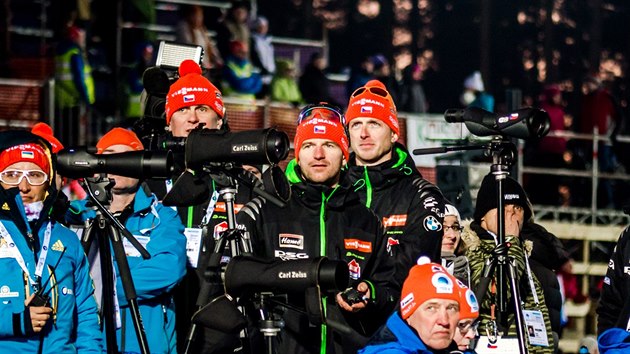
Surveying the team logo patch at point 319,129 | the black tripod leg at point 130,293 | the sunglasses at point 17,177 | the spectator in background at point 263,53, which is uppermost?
the spectator in background at point 263,53

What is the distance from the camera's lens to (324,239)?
9625 mm

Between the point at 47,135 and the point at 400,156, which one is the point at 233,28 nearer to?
the point at 47,135

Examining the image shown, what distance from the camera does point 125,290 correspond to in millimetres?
9508

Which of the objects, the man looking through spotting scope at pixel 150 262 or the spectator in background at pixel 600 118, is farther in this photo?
the spectator in background at pixel 600 118

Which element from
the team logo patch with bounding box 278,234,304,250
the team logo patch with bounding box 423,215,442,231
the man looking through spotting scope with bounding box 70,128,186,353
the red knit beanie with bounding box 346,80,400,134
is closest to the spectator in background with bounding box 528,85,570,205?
the red knit beanie with bounding box 346,80,400,134

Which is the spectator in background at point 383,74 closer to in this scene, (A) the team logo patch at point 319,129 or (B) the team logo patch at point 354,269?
(A) the team logo patch at point 319,129

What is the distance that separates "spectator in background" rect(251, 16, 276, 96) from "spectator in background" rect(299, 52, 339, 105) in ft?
1.28

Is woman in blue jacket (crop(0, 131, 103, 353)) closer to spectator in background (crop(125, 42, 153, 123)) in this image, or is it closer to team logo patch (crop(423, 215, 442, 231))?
team logo patch (crop(423, 215, 442, 231))

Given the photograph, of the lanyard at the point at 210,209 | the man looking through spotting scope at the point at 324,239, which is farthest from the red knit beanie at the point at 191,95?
the man looking through spotting scope at the point at 324,239

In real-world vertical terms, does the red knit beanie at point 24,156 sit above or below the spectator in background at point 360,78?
below

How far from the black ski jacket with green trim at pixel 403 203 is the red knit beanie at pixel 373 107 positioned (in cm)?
23

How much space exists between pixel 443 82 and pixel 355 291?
17974mm

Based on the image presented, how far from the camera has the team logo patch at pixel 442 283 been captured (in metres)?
9.02

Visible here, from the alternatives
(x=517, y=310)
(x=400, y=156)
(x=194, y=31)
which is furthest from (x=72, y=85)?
(x=517, y=310)
